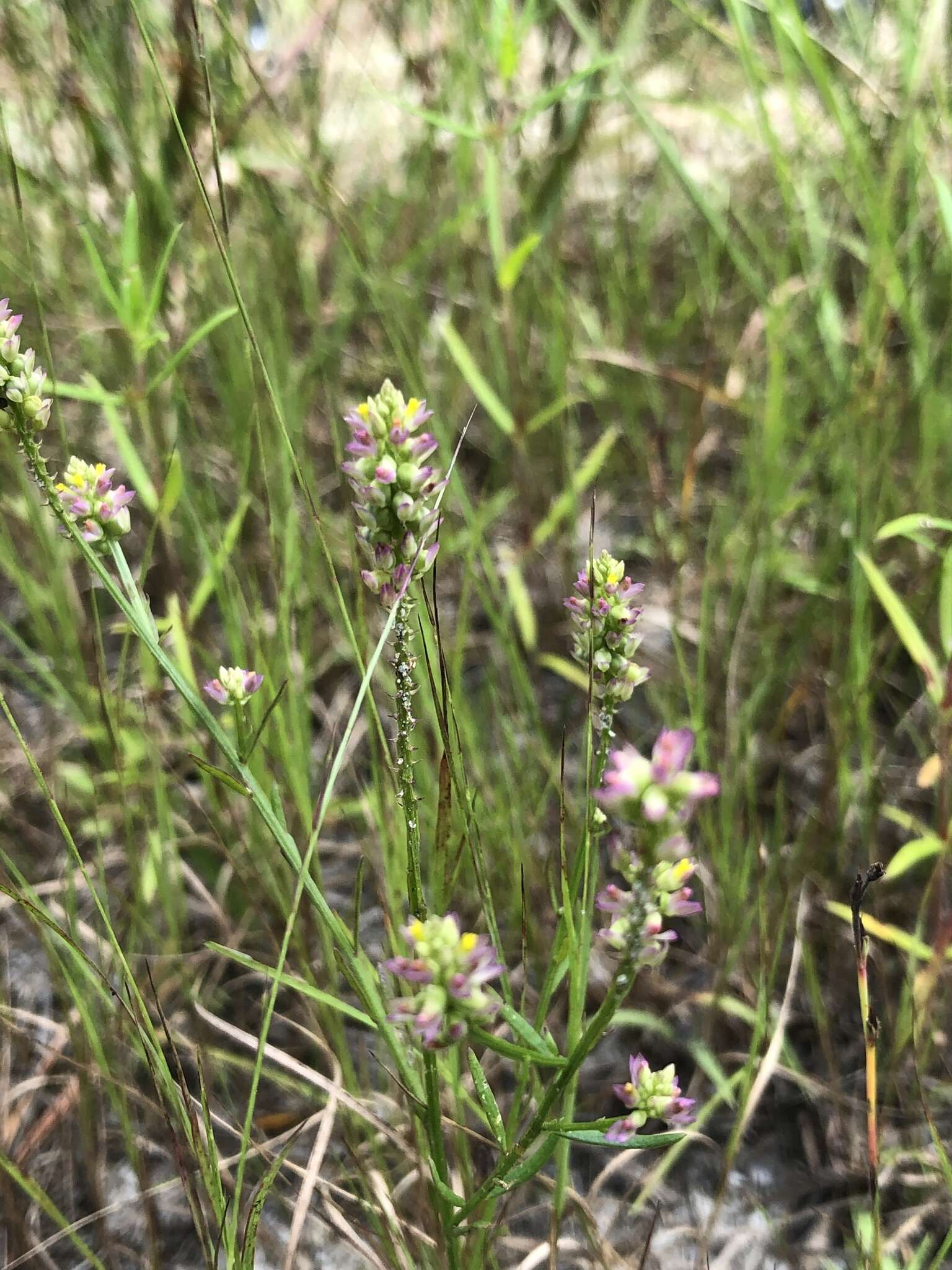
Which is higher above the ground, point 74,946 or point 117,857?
point 74,946

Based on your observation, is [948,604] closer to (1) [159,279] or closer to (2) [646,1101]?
(2) [646,1101]

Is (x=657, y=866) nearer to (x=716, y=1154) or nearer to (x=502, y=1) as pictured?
(x=716, y=1154)

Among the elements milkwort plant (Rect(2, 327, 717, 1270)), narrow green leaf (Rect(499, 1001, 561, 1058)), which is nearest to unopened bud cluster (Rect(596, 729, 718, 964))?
milkwort plant (Rect(2, 327, 717, 1270))

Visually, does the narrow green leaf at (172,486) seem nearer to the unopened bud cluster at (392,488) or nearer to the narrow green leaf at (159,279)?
the narrow green leaf at (159,279)

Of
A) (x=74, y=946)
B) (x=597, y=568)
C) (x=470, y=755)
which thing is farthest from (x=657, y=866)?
(x=470, y=755)

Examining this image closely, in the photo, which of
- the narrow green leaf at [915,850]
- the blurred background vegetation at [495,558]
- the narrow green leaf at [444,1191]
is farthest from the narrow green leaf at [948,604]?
the narrow green leaf at [444,1191]

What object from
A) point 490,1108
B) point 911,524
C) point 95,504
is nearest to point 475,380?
point 911,524
